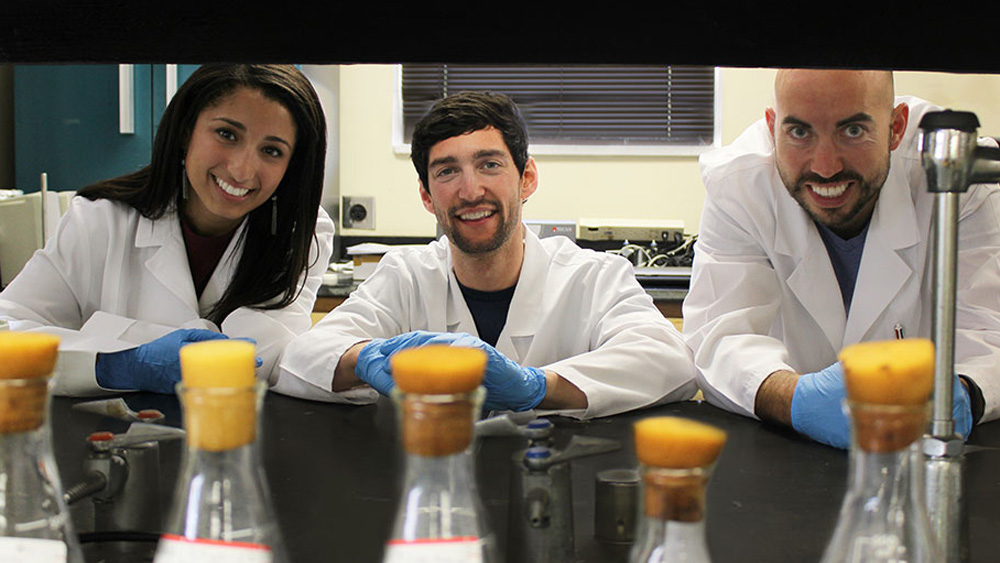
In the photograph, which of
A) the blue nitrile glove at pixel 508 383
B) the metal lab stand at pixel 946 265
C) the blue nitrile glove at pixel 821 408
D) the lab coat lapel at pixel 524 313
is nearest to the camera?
the metal lab stand at pixel 946 265

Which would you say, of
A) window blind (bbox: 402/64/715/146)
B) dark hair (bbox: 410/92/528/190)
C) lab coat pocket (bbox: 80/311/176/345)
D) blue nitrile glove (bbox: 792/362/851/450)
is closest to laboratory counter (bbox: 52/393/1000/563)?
blue nitrile glove (bbox: 792/362/851/450)

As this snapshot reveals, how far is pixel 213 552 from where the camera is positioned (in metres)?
0.43

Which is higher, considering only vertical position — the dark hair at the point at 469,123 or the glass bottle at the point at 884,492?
the dark hair at the point at 469,123

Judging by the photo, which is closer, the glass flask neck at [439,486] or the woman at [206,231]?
the glass flask neck at [439,486]

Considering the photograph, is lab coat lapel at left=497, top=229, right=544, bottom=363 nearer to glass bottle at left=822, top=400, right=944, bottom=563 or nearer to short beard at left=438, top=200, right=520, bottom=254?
short beard at left=438, top=200, right=520, bottom=254

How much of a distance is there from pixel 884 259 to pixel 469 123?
2.98ft

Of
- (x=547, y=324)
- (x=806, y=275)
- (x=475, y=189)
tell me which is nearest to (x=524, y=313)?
(x=547, y=324)

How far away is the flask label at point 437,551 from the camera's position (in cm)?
43

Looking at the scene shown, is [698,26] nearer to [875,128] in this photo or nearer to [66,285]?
[875,128]

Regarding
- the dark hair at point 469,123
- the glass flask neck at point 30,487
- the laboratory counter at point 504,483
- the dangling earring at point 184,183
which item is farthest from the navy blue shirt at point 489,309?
the glass flask neck at point 30,487

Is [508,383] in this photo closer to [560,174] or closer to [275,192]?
[275,192]

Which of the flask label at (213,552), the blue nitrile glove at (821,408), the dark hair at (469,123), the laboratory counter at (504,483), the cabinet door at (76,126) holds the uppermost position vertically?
the cabinet door at (76,126)

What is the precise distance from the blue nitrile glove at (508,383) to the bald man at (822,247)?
0.34 m

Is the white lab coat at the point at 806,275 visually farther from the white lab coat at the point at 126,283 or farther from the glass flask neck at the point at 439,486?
the glass flask neck at the point at 439,486
